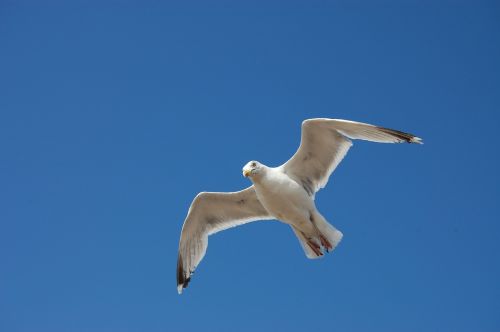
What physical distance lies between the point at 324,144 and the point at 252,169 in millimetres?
1103

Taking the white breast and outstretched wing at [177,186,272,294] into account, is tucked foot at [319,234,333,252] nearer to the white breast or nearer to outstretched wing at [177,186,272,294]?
the white breast

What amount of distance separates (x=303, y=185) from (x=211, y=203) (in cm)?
140

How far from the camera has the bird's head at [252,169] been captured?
8242mm

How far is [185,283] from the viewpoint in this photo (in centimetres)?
956

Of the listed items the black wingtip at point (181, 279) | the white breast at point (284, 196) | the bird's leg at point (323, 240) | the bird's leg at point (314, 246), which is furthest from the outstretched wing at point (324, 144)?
the black wingtip at point (181, 279)

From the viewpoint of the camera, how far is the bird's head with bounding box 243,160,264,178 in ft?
27.0

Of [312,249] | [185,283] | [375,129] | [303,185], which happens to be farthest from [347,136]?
[185,283]

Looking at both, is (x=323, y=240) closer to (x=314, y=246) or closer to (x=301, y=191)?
(x=314, y=246)

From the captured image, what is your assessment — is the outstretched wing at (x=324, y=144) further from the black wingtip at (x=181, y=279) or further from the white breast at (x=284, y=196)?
the black wingtip at (x=181, y=279)

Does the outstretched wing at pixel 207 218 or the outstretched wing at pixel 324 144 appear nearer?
the outstretched wing at pixel 324 144

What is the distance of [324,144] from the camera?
28.2ft

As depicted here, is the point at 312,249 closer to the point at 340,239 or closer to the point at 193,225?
the point at 340,239

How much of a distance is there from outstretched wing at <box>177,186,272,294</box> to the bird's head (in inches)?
33.8

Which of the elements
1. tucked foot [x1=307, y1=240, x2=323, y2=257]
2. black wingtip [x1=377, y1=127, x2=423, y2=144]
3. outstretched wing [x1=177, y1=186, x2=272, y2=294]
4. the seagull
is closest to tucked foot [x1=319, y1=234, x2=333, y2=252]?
the seagull
